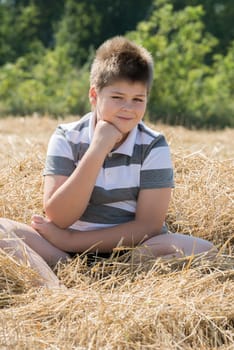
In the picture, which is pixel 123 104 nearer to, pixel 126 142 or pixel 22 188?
pixel 126 142

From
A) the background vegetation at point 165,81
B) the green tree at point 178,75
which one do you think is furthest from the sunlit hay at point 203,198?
the green tree at point 178,75

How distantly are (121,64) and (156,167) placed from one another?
0.45 m

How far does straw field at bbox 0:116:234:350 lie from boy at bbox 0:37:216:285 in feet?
0.32

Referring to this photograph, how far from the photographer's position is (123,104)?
344 centimetres

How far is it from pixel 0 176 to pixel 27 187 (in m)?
0.24

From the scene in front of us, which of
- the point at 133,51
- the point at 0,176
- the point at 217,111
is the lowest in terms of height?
the point at 217,111

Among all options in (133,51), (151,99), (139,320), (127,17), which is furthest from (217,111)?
(127,17)

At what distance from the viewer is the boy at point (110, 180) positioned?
135 inches

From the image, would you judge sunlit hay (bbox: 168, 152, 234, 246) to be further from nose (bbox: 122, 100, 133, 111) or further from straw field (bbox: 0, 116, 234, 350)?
nose (bbox: 122, 100, 133, 111)

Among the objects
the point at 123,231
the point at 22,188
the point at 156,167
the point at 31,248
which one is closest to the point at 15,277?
the point at 31,248

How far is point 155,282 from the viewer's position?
3205 millimetres

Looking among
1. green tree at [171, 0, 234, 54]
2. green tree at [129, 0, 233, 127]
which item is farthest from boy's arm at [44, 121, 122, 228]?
green tree at [171, 0, 234, 54]

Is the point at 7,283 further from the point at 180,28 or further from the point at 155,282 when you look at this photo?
the point at 180,28

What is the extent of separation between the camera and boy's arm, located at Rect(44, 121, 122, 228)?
134 inches
